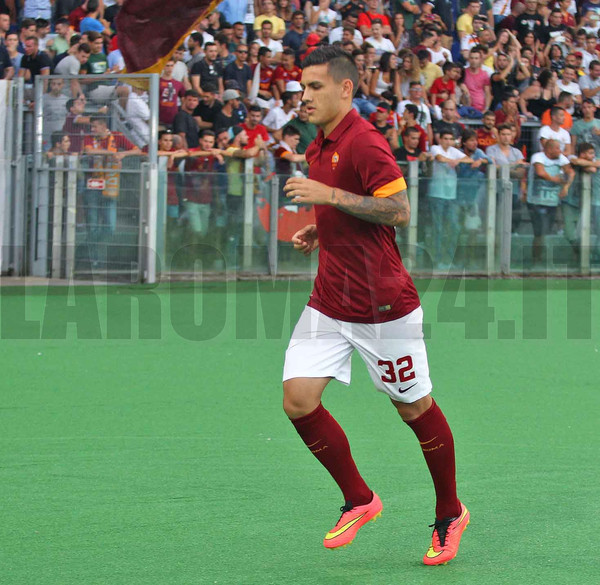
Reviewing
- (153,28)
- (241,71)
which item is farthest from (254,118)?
A: (153,28)

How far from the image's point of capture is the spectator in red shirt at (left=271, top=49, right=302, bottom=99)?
52.1 ft

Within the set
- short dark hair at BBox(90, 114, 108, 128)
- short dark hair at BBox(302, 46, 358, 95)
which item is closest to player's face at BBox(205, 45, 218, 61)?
short dark hair at BBox(90, 114, 108, 128)

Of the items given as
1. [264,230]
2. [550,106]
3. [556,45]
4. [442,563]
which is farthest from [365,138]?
[556,45]

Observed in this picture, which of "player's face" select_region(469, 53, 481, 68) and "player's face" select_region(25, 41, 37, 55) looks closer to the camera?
"player's face" select_region(25, 41, 37, 55)

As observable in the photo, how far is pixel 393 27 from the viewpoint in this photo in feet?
60.3

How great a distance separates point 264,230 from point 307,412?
10.2 meters

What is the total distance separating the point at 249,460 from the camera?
19.6ft

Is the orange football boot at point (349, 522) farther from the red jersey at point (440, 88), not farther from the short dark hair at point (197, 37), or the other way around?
the red jersey at point (440, 88)

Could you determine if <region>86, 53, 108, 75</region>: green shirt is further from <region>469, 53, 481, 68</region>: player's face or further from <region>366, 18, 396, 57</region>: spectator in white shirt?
<region>469, 53, 481, 68</region>: player's face

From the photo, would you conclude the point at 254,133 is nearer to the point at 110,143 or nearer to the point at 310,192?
the point at 110,143

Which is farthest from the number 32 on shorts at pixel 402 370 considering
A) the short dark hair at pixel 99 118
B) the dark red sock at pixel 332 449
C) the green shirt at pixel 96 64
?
the green shirt at pixel 96 64

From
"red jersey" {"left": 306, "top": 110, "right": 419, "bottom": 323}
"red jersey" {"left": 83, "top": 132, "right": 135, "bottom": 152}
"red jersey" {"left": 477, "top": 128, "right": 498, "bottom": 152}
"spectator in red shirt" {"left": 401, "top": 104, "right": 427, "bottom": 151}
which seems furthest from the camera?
"red jersey" {"left": 477, "top": 128, "right": 498, "bottom": 152}

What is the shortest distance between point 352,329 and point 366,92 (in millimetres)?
12187

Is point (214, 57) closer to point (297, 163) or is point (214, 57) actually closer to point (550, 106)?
point (297, 163)
